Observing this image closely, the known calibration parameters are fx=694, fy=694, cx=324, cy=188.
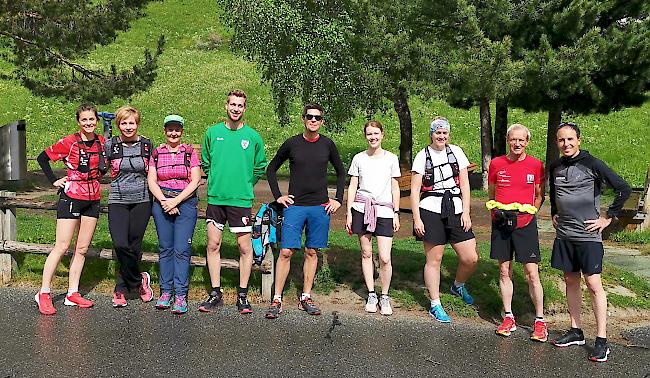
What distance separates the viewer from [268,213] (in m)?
6.86

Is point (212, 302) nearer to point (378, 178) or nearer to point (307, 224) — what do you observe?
point (307, 224)

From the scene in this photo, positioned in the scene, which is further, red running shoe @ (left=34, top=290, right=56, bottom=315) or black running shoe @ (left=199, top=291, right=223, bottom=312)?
black running shoe @ (left=199, top=291, right=223, bottom=312)

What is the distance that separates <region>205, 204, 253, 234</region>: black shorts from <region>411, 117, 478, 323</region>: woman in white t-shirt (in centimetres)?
161

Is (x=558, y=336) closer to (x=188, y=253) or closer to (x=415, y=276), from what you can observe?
(x=415, y=276)

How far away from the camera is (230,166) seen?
6559 mm

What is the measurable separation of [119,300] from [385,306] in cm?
259

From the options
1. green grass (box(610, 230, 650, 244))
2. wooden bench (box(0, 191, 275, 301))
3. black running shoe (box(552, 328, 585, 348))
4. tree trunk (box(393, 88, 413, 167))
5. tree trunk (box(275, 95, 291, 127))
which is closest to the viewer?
black running shoe (box(552, 328, 585, 348))

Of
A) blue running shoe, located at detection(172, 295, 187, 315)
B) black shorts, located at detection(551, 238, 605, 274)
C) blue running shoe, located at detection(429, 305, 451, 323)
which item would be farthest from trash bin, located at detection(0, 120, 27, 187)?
black shorts, located at detection(551, 238, 605, 274)

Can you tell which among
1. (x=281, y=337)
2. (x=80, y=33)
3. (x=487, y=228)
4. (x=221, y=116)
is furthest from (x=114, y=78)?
(x=221, y=116)

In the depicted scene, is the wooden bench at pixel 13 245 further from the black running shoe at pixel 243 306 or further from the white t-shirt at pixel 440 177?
the white t-shirt at pixel 440 177

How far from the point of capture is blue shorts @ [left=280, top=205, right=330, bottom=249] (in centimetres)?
669

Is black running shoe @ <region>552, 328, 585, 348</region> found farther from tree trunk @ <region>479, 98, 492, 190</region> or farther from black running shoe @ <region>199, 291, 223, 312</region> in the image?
tree trunk @ <region>479, 98, 492, 190</region>

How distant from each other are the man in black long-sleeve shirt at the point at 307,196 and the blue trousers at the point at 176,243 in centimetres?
87

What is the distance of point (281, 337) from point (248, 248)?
1133 millimetres
